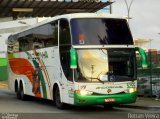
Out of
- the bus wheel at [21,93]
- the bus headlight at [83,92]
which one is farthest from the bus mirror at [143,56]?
the bus wheel at [21,93]

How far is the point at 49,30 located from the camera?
67.8 feet

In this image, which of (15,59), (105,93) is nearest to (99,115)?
(105,93)

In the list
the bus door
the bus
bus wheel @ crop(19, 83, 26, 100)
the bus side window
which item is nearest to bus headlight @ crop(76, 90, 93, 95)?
the bus

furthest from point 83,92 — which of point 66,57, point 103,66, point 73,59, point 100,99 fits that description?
point 66,57

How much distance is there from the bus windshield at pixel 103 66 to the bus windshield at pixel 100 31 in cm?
37

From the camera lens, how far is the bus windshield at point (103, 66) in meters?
17.6

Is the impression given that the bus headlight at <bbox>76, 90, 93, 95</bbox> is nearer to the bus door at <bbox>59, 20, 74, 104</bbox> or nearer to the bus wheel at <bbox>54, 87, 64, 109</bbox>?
the bus door at <bbox>59, 20, 74, 104</bbox>

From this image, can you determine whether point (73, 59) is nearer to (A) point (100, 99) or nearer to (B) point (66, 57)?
(B) point (66, 57)

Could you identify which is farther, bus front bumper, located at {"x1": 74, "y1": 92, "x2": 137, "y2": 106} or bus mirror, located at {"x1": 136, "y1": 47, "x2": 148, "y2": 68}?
bus mirror, located at {"x1": 136, "y1": 47, "x2": 148, "y2": 68}

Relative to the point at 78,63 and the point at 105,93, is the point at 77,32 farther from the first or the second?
the point at 105,93

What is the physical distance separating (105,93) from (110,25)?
265 cm

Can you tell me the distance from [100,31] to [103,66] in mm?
1361

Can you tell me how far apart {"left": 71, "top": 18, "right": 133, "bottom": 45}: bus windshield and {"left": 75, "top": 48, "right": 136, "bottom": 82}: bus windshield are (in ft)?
1.22

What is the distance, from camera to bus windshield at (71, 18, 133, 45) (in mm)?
17828
